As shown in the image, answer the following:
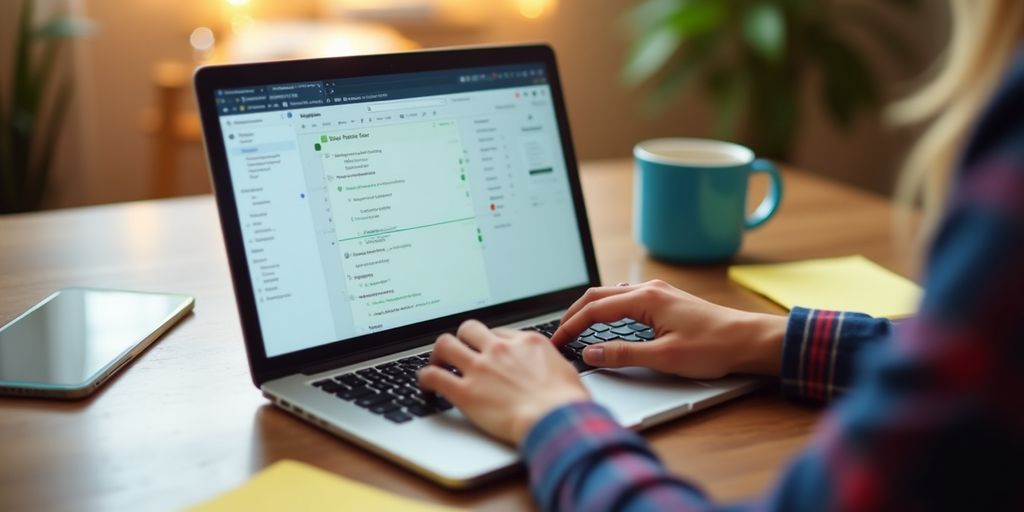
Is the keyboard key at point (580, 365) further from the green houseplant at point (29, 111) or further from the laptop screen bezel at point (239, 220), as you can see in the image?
the green houseplant at point (29, 111)

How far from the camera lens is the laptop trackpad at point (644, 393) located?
0.73 metres

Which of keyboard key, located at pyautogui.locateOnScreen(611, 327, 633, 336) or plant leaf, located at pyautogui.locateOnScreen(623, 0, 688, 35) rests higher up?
plant leaf, located at pyautogui.locateOnScreen(623, 0, 688, 35)

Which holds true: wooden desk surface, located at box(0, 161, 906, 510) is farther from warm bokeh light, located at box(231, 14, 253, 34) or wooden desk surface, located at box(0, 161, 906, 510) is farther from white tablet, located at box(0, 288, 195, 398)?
warm bokeh light, located at box(231, 14, 253, 34)

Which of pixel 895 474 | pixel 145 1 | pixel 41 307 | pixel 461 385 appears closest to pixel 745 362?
pixel 461 385

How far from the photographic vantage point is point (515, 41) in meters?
3.29

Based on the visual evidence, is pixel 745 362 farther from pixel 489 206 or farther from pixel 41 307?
pixel 41 307

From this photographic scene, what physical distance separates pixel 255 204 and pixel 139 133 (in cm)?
274

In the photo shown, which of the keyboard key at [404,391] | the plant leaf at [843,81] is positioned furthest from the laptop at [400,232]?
the plant leaf at [843,81]

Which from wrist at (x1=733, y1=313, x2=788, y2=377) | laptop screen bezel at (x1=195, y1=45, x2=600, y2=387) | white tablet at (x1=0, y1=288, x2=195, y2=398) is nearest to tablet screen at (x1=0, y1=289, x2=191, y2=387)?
white tablet at (x1=0, y1=288, x2=195, y2=398)

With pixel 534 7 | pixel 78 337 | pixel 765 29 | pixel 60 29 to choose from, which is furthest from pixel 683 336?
pixel 534 7

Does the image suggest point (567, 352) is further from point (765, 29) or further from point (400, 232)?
point (765, 29)

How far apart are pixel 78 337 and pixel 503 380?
16.2 inches

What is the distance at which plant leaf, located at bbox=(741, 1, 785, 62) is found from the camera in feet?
8.92

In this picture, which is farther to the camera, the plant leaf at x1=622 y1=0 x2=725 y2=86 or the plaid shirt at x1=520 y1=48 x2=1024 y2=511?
the plant leaf at x1=622 y1=0 x2=725 y2=86
